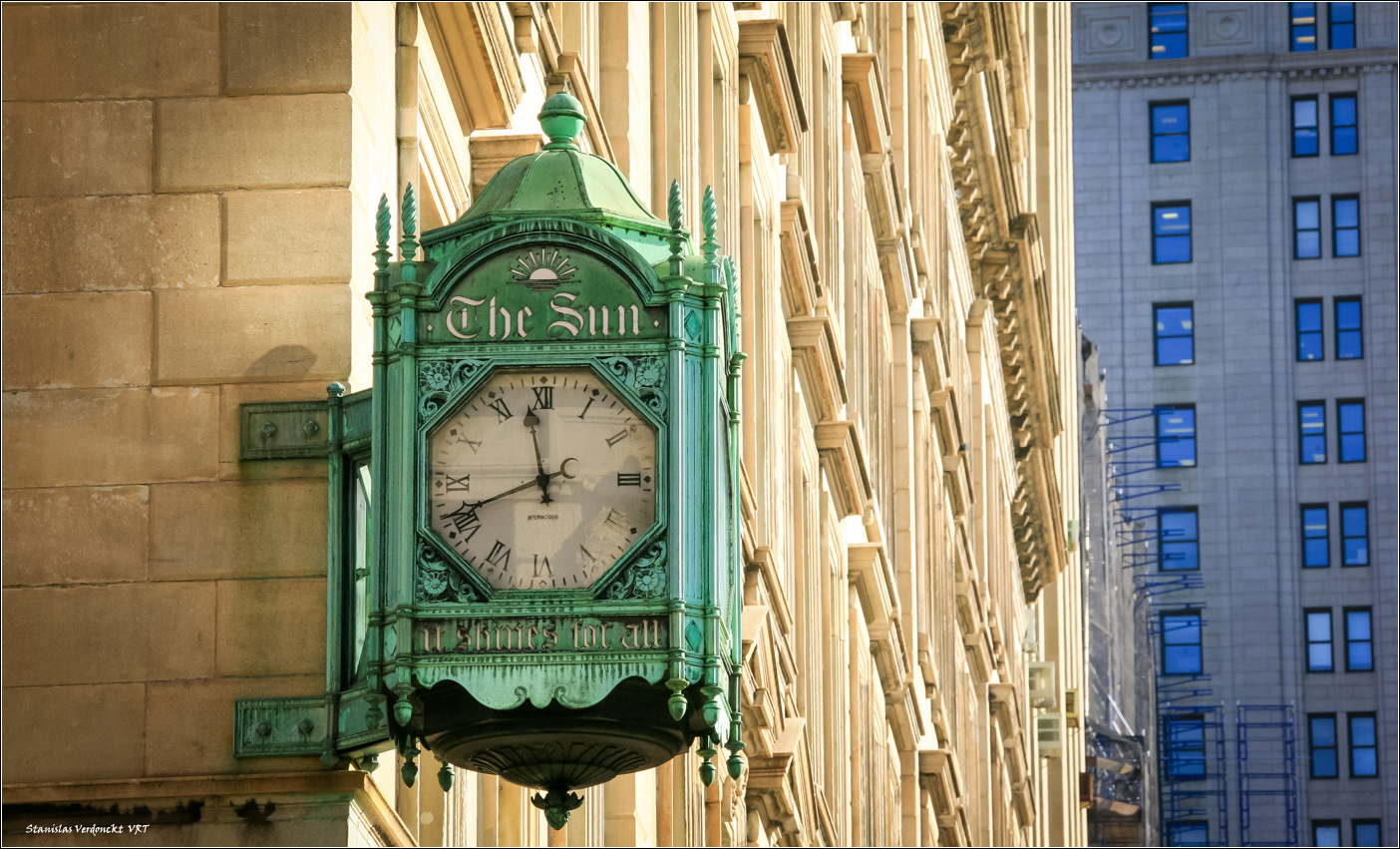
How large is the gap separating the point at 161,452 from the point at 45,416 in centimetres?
40

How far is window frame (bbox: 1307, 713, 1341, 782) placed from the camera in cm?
10825

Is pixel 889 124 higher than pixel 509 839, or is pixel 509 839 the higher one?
pixel 889 124

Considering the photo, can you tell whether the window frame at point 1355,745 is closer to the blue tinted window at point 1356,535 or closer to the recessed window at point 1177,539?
the blue tinted window at point 1356,535

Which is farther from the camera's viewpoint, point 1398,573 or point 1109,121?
point 1109,121

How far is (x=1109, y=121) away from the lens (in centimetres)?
11494

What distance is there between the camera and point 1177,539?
11156 centimetres

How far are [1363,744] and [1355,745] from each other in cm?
32

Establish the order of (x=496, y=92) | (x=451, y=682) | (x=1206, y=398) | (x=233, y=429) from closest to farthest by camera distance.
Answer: (x=451, y=682), (x=233, y=429), (x=496, y=92), (x=1206, y=398)

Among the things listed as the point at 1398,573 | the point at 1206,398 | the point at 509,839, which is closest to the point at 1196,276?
the point at 1206,398

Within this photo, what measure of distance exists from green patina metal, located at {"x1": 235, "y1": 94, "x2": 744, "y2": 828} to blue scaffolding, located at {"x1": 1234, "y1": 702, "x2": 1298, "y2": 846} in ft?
328

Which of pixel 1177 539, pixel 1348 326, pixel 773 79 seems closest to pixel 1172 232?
pixel 1348 326

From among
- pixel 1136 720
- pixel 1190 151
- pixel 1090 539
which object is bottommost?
pixel 1136 720

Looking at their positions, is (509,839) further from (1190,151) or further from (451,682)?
(1190,151)

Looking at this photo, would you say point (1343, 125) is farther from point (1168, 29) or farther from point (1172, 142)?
point (1168, 29)
